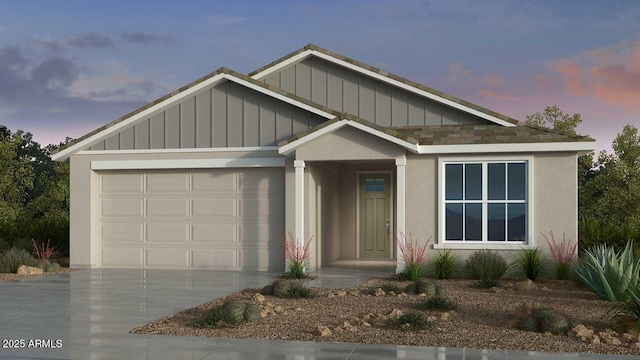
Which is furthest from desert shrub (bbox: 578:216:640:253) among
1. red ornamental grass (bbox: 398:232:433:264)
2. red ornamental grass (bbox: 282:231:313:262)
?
red ornamental grass (bbox: 282:231:313:262)

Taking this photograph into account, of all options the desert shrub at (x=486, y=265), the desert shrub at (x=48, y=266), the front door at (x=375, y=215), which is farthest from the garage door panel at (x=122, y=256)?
the desert shrub at (x=486, y=265)

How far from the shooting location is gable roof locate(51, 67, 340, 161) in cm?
1681

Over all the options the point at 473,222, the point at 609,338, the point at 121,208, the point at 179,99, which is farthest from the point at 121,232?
the point at 609,338

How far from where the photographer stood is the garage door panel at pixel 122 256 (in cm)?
1819

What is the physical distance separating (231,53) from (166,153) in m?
5.24

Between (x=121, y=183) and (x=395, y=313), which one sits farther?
(x=121, y=183)

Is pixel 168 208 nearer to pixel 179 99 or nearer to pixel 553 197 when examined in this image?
pixel 179 99

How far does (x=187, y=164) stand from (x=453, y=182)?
6682 millimetres

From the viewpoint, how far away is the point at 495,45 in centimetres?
1980

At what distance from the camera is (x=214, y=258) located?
17625 mm

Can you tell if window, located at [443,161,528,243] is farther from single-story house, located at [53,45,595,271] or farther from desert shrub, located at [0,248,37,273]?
desert shrub, located at [0,248,37,273]

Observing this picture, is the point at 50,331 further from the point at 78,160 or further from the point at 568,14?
the point at 568,14

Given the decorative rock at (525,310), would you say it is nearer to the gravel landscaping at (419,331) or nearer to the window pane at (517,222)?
the gravel landscaping at (419,331)

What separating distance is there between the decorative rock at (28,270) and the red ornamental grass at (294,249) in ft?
20.0
